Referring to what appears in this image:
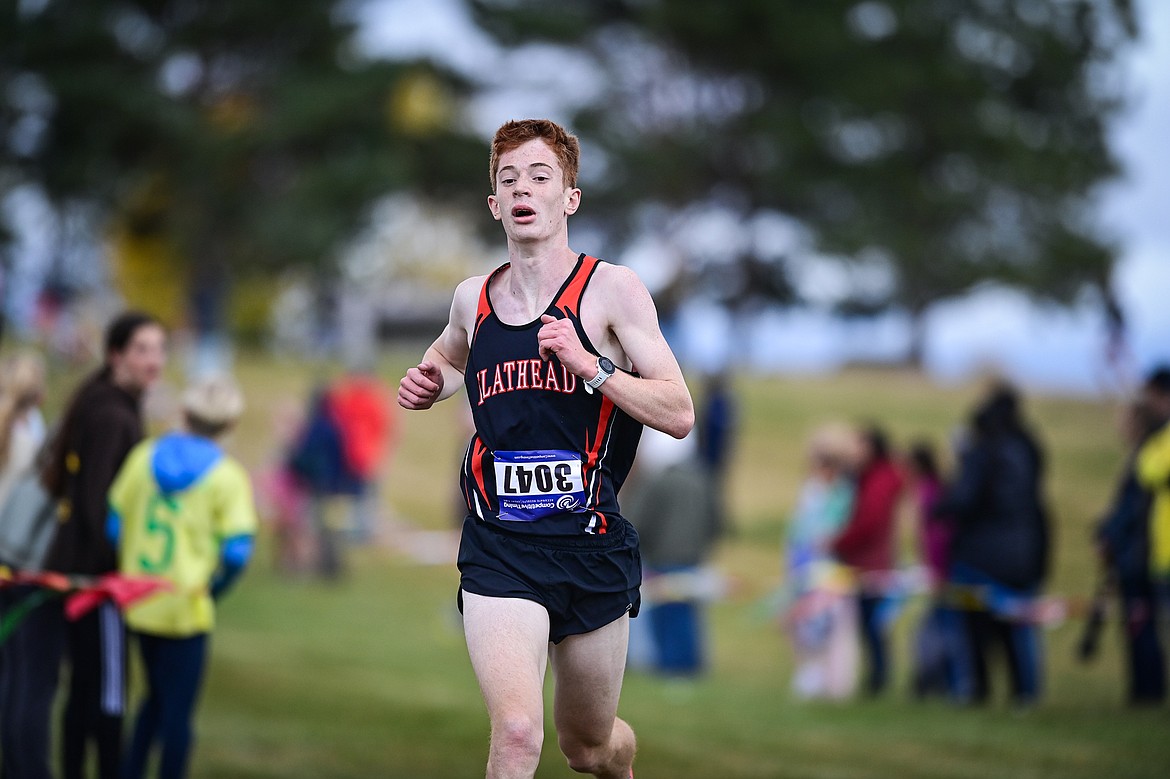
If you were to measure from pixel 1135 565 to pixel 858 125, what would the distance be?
24.5 metres

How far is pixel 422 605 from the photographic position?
16219 mm

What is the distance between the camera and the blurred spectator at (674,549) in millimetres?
12023

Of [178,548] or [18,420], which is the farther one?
[18,420]

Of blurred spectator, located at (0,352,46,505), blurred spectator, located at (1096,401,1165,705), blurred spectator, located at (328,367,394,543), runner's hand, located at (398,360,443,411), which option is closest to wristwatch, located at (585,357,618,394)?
runner's hand, located at (398,360,443,411)

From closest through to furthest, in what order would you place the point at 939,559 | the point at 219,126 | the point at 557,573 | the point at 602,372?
the point at 602,372
the point at 557,573
the point at 939,559
the point at 219,126

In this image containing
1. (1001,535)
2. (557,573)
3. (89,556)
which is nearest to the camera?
(557,573)

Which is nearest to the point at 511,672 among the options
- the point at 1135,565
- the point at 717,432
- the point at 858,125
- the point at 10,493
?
the point at 10,493

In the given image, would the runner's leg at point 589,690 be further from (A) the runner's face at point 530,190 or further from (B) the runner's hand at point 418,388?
(A) the runner's face at point 530,190

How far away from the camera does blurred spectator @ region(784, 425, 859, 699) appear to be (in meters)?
11.4

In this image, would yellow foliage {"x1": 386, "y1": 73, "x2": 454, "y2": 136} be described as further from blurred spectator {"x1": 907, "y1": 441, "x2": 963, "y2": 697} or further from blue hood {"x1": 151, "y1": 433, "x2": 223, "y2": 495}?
blue hood {"x1": 151, "y1": 433, "x2": 223, "y2": 495}

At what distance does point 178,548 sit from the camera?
6.38 metres

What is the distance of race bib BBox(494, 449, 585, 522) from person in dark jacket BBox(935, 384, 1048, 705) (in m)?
6.31

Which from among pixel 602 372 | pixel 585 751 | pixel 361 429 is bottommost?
pixel 585 751

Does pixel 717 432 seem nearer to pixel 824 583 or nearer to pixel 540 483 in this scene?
pixel 824 583
